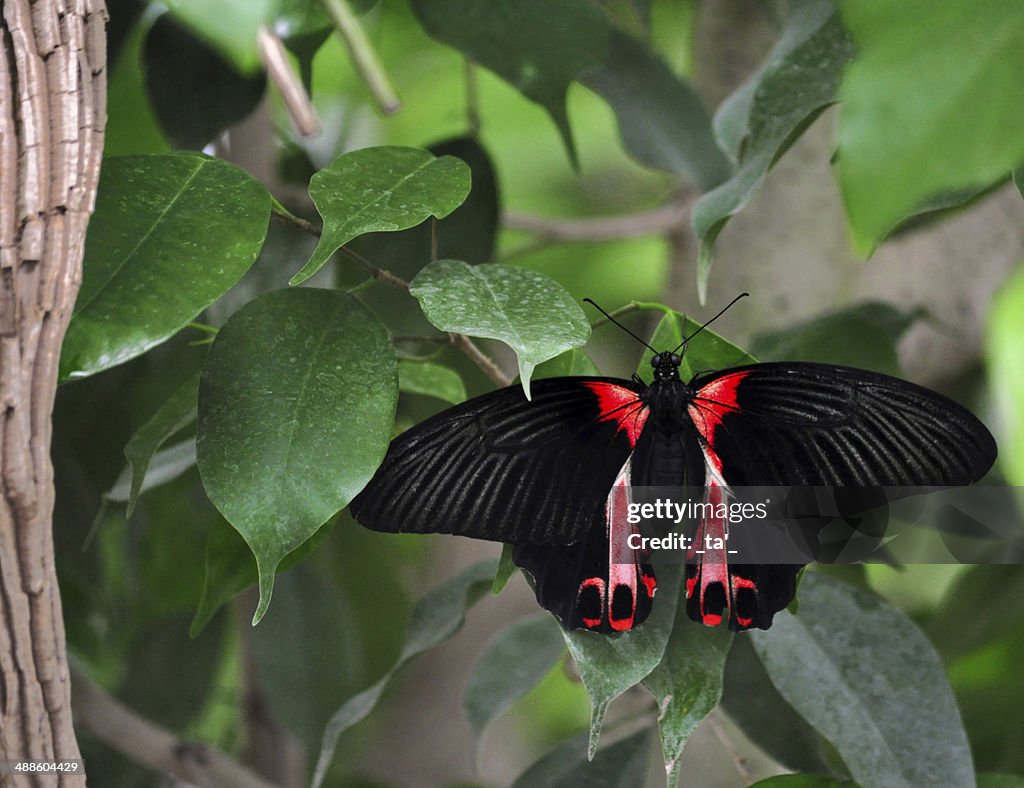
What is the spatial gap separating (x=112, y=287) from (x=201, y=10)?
141 mm

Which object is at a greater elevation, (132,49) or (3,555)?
(132,49)

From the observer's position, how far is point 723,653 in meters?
0.38

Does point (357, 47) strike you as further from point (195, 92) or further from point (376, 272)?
point (376, 272)

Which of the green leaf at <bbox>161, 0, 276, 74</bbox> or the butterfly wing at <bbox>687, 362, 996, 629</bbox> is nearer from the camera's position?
the green leaf at <bbox>161, 0, 276, 74</bbox>

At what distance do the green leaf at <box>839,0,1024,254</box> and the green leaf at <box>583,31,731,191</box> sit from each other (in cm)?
35

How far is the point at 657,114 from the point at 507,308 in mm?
310

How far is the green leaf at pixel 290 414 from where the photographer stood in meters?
0.33

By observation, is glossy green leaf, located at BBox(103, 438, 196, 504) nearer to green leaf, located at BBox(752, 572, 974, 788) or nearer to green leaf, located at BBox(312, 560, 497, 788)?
green leaf, located at BBox(312, 560, 497, 788)

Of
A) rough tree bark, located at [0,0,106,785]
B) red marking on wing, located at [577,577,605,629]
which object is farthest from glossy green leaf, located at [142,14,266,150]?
red marking on wing, located at [577,577,605,629]

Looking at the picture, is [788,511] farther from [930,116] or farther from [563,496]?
[930,116]

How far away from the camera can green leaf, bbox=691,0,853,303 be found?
1.37 ft

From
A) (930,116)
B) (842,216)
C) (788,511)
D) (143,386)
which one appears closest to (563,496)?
(788,511)

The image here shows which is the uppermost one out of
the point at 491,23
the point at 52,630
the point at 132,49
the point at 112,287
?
the point at 132,49

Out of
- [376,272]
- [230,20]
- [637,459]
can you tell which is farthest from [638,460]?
[230,20]
